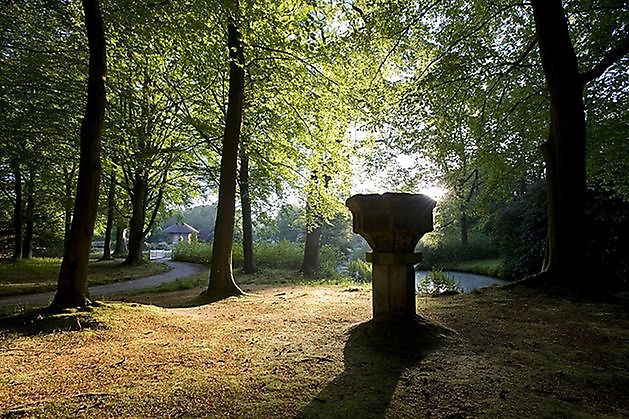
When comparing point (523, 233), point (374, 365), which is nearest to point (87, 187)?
point (374, 365)

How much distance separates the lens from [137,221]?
1767 centimetres

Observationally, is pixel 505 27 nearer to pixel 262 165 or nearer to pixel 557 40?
pixel 557 40

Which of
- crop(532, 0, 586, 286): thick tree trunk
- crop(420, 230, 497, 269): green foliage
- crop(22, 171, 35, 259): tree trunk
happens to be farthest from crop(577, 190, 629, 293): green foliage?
crop(22, 171, 35, 259): tree trunk

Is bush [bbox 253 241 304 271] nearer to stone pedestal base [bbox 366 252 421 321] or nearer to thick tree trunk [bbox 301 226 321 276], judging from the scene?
thick tree trunk [bbox 301 226 321 276]

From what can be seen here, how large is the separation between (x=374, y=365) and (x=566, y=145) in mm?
5759

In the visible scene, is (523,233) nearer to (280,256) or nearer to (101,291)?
(280,256)

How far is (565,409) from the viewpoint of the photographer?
88.3 inches

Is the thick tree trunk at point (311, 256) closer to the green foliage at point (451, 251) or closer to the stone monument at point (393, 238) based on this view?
the green foliage at point (451, 251)

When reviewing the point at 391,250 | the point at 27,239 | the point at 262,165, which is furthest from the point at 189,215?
the point at 391,250

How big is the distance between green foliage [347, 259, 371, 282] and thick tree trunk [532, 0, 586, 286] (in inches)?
396

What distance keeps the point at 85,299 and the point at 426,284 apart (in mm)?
10113

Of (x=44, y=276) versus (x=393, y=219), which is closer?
(x=393, y=219)

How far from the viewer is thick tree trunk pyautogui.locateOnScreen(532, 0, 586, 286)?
646 centimetres

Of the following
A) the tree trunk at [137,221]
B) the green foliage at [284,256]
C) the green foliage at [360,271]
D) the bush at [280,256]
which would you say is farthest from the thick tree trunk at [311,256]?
the tree trunk at [137,221]
